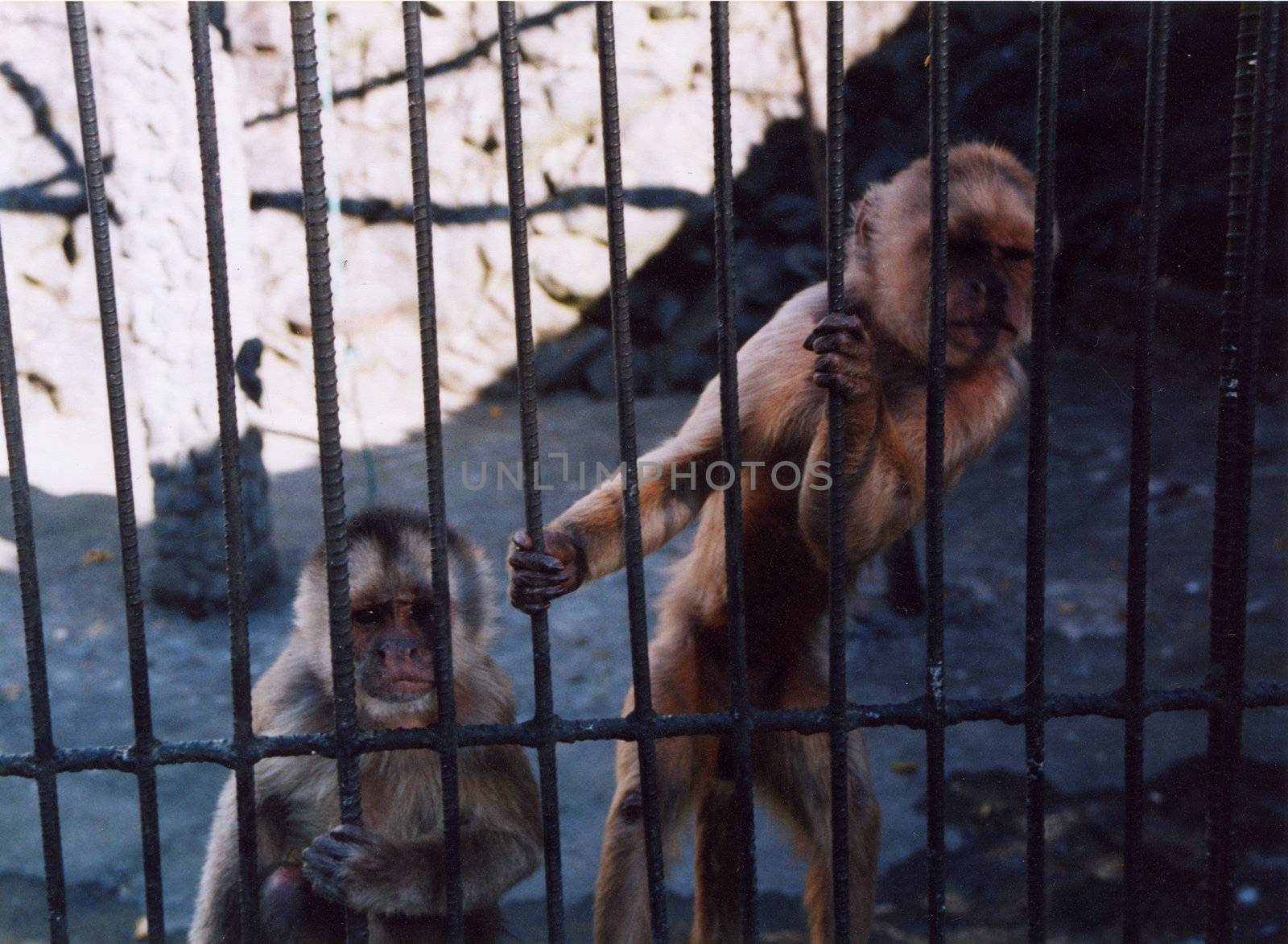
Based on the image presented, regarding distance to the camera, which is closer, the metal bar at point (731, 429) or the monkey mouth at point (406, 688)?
the metal bar at point (731, 429)

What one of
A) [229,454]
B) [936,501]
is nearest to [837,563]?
[936,501]

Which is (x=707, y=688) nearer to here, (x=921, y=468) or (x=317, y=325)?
(x=921, y=468)

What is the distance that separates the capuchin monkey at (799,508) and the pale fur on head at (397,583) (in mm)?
284

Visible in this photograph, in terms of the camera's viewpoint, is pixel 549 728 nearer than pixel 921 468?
Yes

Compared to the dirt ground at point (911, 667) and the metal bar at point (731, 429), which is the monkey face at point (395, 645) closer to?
the dirt ground at point (911, 667)

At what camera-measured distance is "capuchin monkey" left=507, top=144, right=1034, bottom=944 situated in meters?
3.05

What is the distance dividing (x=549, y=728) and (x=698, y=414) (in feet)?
5.24

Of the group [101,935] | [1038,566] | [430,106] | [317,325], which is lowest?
[101,935]

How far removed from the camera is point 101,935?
153 inches

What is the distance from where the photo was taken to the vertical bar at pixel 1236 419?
1951 millimetres

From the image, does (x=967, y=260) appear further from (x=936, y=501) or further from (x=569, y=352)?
(x=569, y=352)

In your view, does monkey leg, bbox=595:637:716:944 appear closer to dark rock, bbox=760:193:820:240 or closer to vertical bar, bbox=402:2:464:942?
vertical bar, bbox=402:2:464:942

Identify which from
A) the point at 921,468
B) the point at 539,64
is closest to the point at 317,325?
the point at 921,468

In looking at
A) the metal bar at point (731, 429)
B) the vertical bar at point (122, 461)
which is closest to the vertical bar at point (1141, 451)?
the metal bar at point (731, 429)
